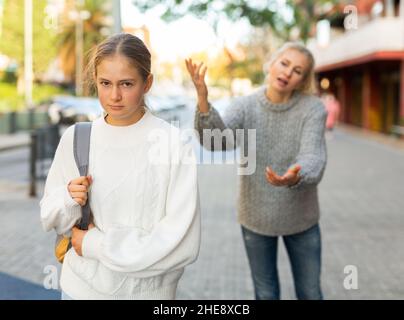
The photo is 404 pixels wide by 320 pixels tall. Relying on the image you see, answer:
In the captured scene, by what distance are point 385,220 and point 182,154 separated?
7.48 metres

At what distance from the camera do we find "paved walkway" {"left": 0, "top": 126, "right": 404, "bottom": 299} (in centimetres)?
570

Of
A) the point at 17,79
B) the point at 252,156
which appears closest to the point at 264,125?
the point at 252,156

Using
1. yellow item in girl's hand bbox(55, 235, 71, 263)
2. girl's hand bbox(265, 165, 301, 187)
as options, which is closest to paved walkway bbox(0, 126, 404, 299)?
girl's hand bbox(265, 165, 301, 187)

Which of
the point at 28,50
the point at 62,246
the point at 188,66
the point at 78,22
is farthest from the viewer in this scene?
the point at 78,22

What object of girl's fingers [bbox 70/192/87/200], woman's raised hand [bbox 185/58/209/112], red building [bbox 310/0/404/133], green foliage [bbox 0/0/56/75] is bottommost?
girl's fingers [bbox 70/192/87/200]

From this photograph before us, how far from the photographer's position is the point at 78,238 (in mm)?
2002

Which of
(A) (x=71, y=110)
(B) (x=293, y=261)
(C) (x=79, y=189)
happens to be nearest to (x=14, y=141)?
(A) (x=71, y=110)

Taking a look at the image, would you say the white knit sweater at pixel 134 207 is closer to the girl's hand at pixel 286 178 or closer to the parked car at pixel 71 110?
the girl's hand at pixel 286 178

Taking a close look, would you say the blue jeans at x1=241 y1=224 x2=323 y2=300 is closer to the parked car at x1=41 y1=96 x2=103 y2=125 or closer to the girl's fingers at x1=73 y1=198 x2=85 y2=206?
the girl's fingers at x1=73 y1=198 x2=85 y2=206

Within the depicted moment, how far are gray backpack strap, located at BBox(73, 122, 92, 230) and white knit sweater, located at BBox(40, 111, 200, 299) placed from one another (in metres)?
0.01

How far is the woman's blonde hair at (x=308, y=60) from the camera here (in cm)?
321

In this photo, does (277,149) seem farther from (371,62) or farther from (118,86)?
(371,62)

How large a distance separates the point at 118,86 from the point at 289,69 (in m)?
1.38
